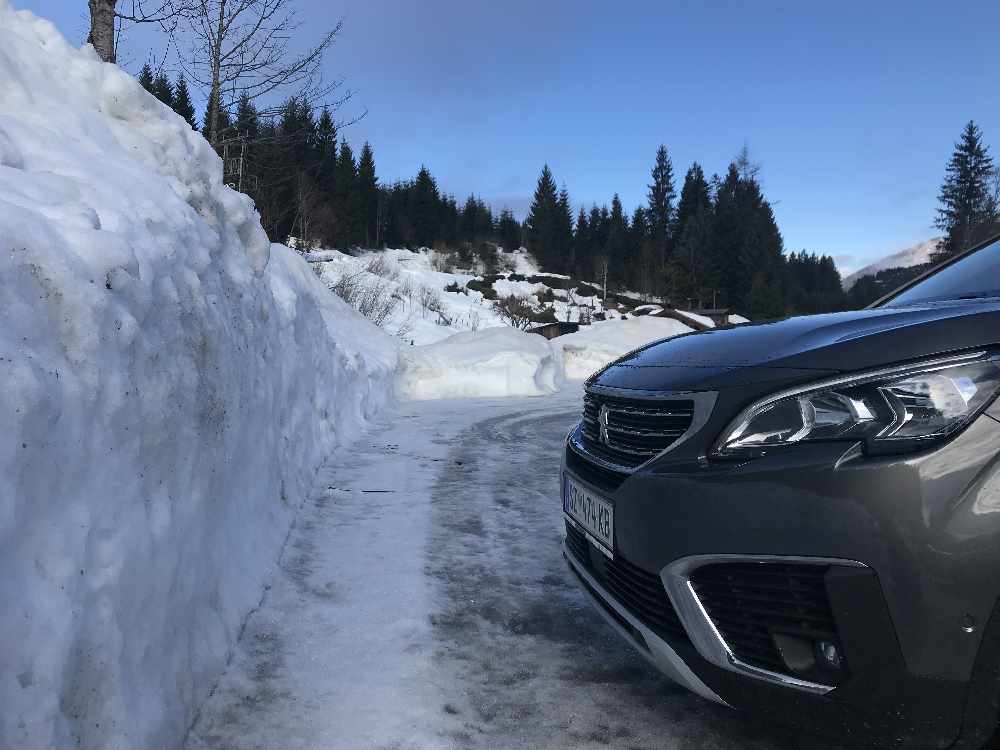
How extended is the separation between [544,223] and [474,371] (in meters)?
73.0

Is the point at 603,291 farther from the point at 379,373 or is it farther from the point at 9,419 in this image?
the point at 9,419

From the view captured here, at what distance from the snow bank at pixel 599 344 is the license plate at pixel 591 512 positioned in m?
13.6

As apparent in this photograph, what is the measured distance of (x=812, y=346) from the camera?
1.83 metres

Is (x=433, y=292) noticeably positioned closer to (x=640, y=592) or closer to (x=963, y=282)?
(x=963, y=282)

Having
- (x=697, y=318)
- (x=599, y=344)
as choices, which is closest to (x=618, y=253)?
(x=697, y=318)

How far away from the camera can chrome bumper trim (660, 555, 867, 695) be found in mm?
1547

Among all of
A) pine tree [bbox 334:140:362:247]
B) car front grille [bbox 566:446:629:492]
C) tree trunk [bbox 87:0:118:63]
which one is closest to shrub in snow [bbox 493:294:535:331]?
pine tree [bbox 334:140:362:247]

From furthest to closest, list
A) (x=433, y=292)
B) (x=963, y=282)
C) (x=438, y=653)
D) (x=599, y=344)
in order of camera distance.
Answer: (x=433, y=292), (x=599, y=344), (x=963, y=282), (x=438, y=653)

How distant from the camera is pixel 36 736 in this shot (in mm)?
1397

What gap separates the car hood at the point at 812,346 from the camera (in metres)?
1.61

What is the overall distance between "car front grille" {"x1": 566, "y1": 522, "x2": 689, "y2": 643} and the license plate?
6 cm

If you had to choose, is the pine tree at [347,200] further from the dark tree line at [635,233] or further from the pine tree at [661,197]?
the pine tree at [661,197]

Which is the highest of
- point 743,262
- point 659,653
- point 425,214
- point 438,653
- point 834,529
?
point 425,214

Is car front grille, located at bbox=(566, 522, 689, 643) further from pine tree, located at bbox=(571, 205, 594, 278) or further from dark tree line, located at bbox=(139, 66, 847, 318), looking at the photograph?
pine tree, located at bbox=(571, 205, 594, 278)
